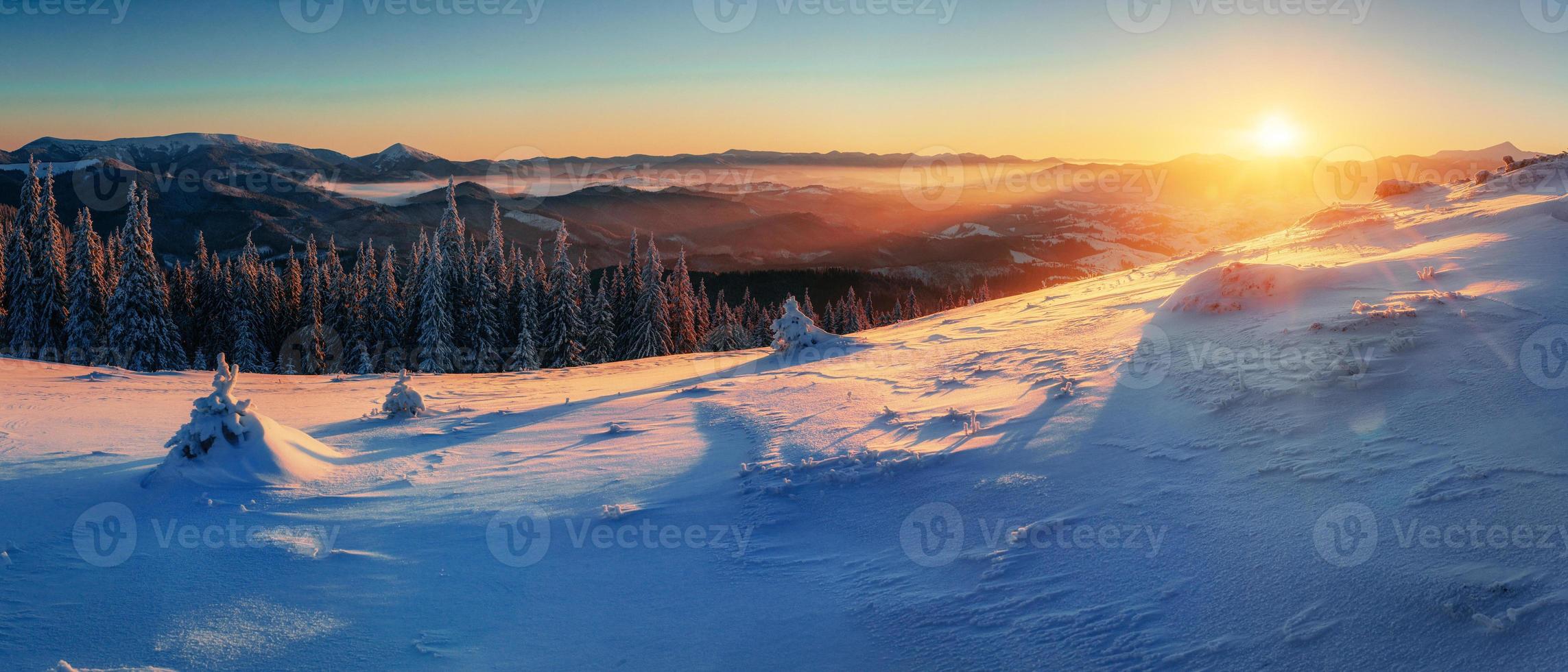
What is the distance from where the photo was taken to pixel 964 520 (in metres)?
6.55

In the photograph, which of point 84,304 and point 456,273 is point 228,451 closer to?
point 456,273

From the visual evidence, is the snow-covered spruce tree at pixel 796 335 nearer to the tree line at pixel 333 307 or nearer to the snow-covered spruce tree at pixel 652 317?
the tree line at pixel 333 307

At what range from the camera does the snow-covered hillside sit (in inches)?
190

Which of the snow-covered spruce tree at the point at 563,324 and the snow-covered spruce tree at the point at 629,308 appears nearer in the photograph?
the snow-covered spruce tree at the point at 563,324

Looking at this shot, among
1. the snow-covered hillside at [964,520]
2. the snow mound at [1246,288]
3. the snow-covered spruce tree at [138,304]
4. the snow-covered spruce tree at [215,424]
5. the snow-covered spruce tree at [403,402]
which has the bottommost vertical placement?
the snow-covered hillside at [964,520]

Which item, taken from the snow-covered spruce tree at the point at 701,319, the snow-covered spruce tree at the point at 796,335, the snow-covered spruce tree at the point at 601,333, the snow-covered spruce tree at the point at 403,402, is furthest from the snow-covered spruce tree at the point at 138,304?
the snow-covered spruce tree at the point at 796,335

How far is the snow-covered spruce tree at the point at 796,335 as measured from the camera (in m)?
17.0

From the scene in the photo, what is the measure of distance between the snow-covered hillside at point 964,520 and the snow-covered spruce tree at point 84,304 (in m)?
39.7

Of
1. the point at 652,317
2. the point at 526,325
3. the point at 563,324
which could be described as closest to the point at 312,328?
the point at 526,325

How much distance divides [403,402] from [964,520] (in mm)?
9414

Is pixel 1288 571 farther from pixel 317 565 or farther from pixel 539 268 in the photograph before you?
pixel 539 268

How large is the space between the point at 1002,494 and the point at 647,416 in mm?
6247

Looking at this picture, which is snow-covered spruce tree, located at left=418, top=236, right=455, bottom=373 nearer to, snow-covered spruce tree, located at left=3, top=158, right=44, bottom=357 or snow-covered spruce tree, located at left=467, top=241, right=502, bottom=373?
snow-covered spruce tree, located at left=467, top=241, right=502, bottom=373

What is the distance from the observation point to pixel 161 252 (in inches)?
7662
